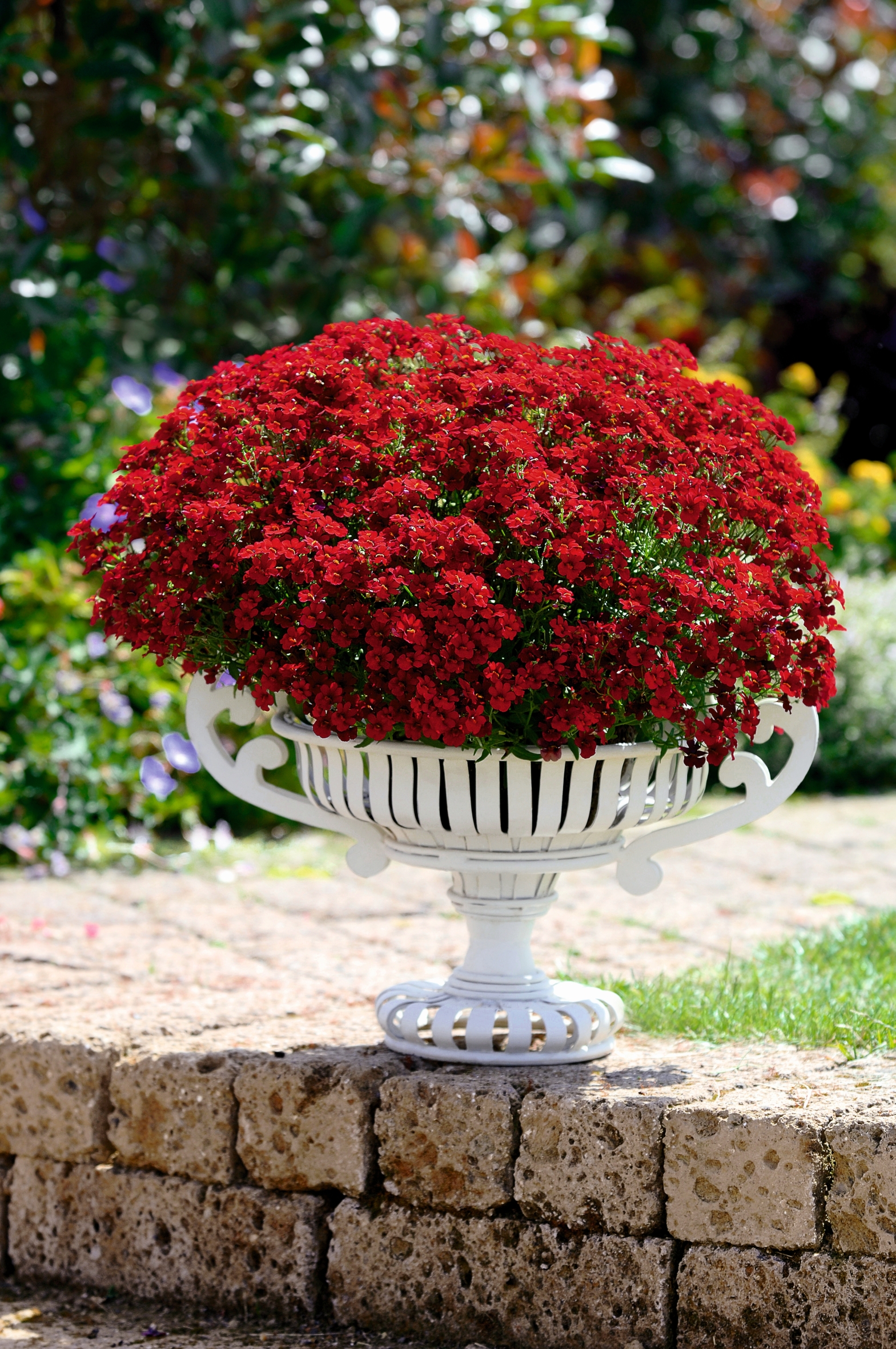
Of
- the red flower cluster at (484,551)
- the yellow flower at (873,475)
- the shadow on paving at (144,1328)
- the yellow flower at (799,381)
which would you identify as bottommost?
the shadow on paving at (144,1328)

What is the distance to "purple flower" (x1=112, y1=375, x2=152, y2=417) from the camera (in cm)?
463

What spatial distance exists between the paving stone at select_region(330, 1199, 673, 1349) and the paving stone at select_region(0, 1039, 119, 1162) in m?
0.49

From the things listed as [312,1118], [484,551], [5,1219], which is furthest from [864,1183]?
[5,1219]

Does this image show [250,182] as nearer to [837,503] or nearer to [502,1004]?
[837,503]

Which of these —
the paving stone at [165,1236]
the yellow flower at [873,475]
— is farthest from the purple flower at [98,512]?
the yellow flower at [873,475]

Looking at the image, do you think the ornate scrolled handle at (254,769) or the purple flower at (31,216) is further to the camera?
the purple flower at (31,216)

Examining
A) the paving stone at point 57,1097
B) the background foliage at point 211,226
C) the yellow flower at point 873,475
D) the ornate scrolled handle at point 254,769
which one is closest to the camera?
the ornate scrolled handle at point 254,769

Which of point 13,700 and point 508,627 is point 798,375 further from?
point 508,627

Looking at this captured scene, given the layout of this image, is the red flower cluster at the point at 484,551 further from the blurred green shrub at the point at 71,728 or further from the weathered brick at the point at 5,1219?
the blurred green shrub at the point at 71,728

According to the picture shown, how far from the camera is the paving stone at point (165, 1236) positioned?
8.20ft

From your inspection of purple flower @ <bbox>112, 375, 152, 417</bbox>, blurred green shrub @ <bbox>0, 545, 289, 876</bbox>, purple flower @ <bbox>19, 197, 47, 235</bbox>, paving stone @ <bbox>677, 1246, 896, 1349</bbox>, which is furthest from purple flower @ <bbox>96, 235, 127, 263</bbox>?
paving stone @ <bbox>677, 1246, 896, 1349</bbox>

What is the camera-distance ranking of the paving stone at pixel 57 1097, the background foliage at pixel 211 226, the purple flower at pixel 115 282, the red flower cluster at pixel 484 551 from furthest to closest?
the purple flower at pixel 115 282
the background foliage at pixel 211 226
the paving stone at pixel 57 1097
the red flower cluster at pixel 484 551

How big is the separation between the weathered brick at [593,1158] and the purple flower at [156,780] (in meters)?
2.19

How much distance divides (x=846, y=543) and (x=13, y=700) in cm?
387
